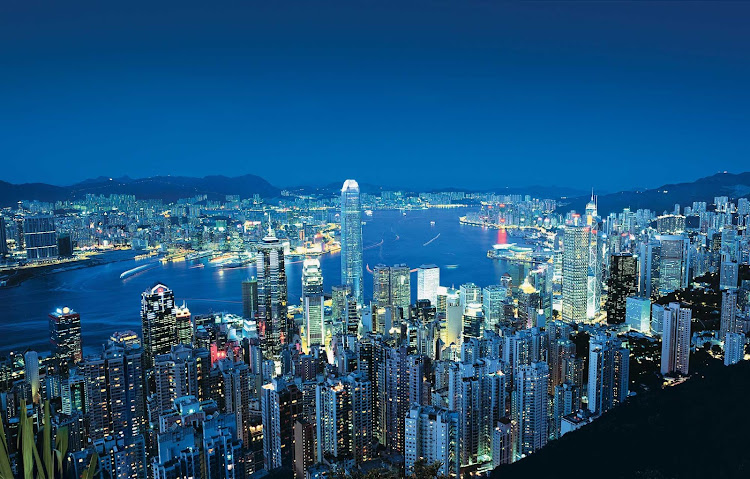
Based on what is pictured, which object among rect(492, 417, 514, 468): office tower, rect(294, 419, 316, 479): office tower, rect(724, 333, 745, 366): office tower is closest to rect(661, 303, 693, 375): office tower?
rect(724, 333, 745, 366): office tower

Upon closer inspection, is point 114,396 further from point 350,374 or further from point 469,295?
point 469,295

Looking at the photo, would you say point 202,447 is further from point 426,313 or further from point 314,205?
point 314,205

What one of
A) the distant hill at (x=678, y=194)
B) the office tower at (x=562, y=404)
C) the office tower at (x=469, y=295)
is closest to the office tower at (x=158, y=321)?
the office tower at (x=469, y=295)

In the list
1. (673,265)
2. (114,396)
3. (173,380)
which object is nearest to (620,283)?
(673,265)

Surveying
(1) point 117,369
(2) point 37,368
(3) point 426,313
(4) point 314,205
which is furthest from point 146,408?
(4) point 314,205

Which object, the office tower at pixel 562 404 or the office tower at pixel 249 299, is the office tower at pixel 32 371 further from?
the office tower at pixel 562 404

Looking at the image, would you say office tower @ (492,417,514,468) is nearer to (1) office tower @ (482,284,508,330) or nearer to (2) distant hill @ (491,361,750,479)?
(2) distant hill @ (491,361,750,479)
